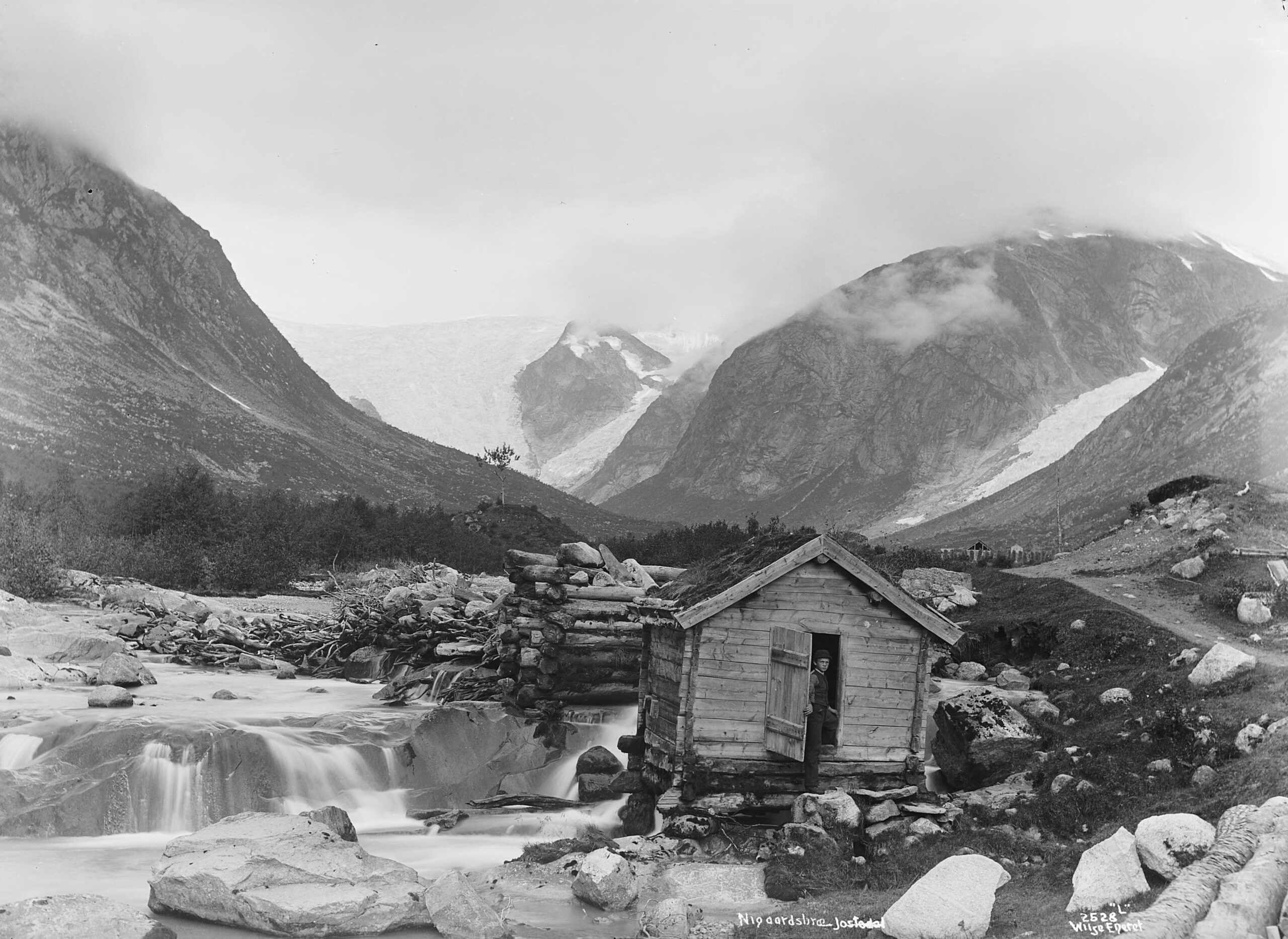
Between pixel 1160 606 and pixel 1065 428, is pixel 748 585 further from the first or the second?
pixel 1065 428

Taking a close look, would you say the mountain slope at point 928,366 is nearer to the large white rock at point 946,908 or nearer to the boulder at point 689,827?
the boulder at point 689,827

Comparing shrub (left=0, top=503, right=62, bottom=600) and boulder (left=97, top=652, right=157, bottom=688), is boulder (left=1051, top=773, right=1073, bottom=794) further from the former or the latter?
shrub (left=0, top=503, right=62, bottom=600)

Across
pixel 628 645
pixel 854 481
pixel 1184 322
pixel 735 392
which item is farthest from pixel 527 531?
pixel 1184 322

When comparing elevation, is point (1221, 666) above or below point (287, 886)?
above

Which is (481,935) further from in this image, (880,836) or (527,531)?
(527,531)

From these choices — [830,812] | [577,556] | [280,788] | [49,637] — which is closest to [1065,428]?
[577,556]

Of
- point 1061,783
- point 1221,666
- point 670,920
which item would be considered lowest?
point 670,920

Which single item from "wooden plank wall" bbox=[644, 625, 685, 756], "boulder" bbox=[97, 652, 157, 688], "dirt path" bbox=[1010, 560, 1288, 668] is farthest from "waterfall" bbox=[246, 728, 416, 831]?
"dirt path" bbox=[1010, 560, 1288, 668]

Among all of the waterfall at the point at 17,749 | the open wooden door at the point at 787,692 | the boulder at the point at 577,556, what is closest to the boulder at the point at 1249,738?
the open wooden door at the point at 787,692
